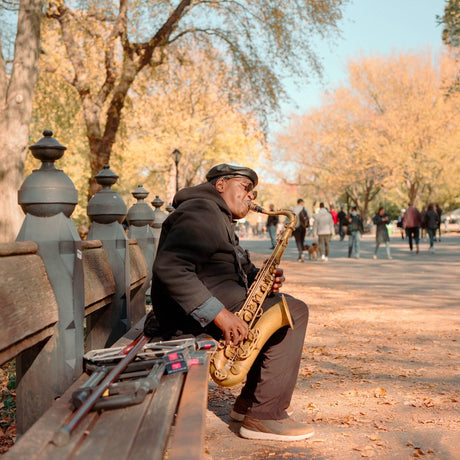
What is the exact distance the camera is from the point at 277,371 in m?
4.19

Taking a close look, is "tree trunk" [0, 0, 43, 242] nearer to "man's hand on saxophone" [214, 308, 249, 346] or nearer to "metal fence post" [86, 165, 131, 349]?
"metal fence post" [86, 165, 131, 349]

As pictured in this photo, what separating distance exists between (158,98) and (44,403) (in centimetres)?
2016

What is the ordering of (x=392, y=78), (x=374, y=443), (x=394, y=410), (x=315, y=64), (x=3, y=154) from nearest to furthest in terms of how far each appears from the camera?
(x=374, y=443)
(x=394, y=410)
(x=3, y=154)
(x=315, y=64)
(x=392, y=78)

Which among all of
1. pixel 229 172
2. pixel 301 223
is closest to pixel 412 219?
pixel 301 223

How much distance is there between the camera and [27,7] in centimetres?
1231

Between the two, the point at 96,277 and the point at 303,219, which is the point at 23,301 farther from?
the point at 303,219

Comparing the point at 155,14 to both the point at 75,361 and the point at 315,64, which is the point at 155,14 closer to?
the point at 315,64

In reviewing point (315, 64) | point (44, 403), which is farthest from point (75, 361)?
point (315, 64)

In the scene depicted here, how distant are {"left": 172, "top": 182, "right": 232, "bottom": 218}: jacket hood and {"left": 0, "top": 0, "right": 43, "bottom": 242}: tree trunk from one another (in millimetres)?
7338

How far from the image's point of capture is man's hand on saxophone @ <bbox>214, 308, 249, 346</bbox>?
12.4 feet

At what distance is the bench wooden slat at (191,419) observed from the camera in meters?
2.06

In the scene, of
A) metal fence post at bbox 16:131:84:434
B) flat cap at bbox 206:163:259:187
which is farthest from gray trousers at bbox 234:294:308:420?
metal fence post at bbox 16:131:84:434

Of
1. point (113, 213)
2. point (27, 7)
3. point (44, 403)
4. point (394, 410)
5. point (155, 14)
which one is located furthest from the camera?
point (155, 14)

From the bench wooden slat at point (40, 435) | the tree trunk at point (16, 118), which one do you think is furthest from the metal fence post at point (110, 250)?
the tree trunk at point (16, 118)
